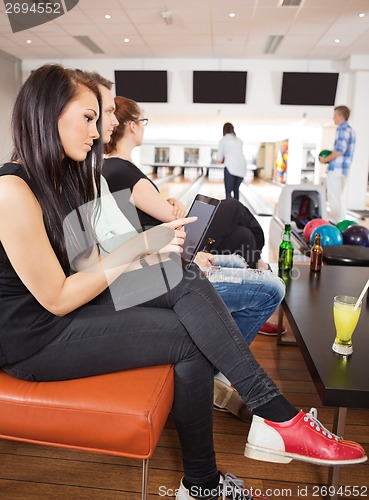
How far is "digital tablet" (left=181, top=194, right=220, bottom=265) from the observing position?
4.89ft

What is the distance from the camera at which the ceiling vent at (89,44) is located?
5871mm

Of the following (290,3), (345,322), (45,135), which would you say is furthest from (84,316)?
(290,3)

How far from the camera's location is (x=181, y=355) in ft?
3.24

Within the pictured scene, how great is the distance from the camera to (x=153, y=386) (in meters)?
0.93

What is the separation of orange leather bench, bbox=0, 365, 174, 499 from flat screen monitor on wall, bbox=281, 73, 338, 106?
22.0 feet

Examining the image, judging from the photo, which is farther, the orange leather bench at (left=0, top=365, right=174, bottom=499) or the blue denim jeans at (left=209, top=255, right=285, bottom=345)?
the blue denim jeans at (left=209, top=255, right=285, bottom=345)

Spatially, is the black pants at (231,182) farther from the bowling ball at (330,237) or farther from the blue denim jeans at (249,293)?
the blue denim jeans at (249,293)

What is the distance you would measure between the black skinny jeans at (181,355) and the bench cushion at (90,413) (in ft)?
0.14

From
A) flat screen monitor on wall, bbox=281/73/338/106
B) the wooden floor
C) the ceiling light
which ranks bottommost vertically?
the wooden floor

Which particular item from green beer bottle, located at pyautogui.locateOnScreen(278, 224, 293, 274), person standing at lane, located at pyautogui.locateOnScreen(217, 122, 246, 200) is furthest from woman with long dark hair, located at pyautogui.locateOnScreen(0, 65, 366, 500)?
person standing at lane, located at pyautogui.locateOnScreen(217, 122, 246, 200)

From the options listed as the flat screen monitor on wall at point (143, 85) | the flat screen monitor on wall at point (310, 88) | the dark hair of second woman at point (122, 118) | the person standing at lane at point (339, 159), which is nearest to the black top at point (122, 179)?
the dark hair of second woman at point (122, 118)

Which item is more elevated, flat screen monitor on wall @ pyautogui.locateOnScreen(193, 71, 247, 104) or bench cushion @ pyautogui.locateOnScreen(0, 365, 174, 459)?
flat screen monitor on wall @ pyautogui.locateOnScreen(193, 71, 247, 104)

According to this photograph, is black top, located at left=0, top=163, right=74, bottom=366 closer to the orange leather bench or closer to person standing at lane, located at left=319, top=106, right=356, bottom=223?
the orange leather bench

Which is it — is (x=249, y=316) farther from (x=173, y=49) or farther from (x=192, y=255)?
(x=173, y=49)
